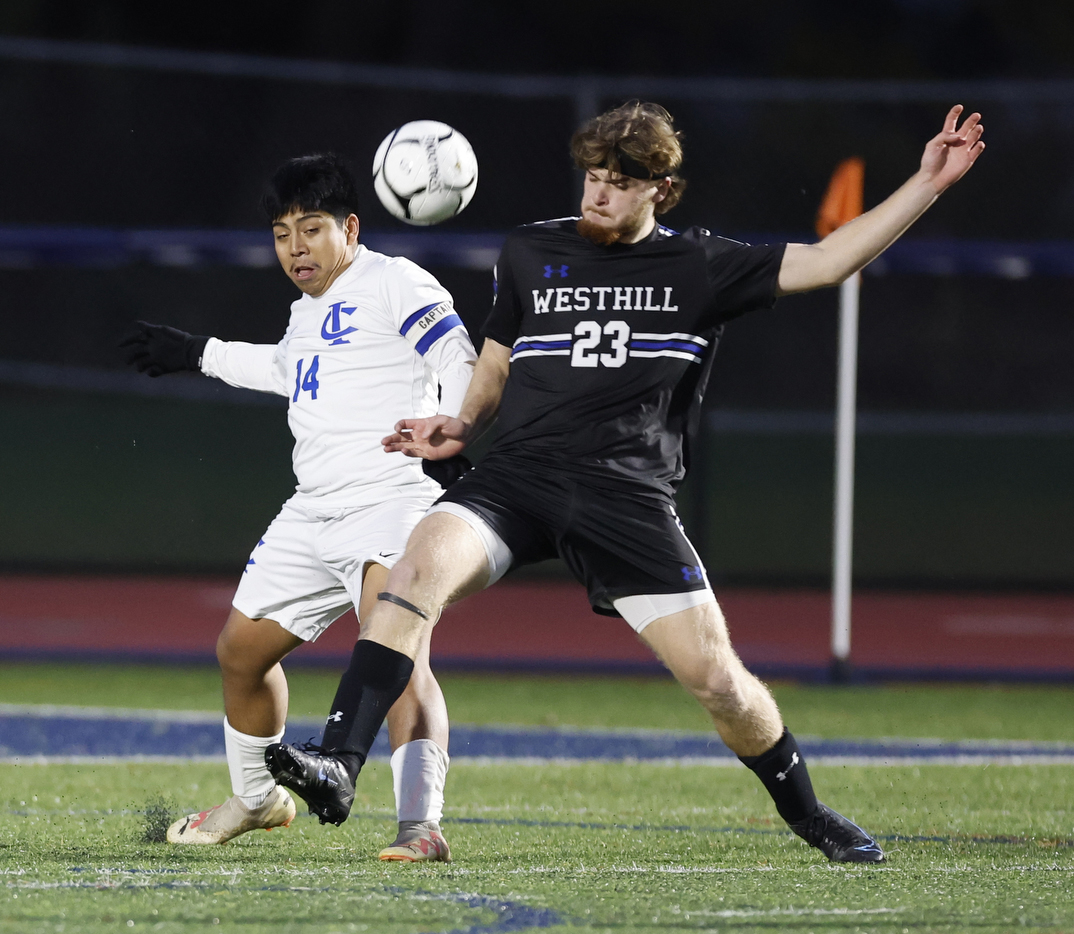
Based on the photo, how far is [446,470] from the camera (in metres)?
4.76

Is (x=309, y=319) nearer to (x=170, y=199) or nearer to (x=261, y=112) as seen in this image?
(x=261, y=112)

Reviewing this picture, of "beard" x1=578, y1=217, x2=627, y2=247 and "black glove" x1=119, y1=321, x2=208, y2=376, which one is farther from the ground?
"beard" x1=578, y1=217, x2=627, y2=247

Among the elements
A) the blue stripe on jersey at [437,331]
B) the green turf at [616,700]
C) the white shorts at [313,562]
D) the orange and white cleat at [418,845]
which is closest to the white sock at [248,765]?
the white shorts at [313,562]

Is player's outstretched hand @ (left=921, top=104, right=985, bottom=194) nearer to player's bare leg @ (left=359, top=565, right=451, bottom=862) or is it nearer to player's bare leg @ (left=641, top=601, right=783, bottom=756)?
player's bare leg @ (left=641, top=601, right=783, bottom=756)

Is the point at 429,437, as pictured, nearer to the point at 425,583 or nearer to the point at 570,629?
the point at 425,583

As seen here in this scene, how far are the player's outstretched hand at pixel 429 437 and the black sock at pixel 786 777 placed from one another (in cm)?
120

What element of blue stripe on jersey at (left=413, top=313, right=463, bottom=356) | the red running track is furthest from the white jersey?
the red running track

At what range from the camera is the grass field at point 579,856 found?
12.3 feet

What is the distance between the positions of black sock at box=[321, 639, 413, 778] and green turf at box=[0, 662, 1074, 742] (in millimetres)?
4181

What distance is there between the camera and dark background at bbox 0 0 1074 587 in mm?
19359

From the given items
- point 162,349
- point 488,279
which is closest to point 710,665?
point 162,349

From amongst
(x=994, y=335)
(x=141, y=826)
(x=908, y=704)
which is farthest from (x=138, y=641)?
(x=994, y=335)

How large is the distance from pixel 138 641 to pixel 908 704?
5.53 meters

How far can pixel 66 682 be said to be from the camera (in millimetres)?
9727
